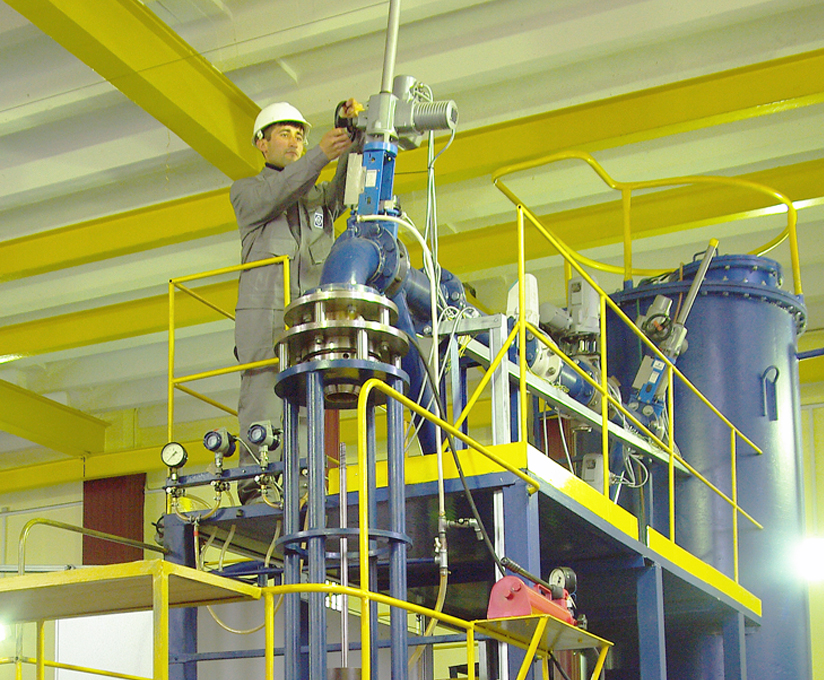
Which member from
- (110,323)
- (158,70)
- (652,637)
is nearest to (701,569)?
(652,637)

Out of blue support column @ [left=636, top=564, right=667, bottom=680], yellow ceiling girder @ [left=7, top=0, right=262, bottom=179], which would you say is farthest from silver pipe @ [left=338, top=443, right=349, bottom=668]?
yellow ceiling girder @ [left=7, top=0, right=262, bottom=179]

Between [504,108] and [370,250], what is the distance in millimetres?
6886

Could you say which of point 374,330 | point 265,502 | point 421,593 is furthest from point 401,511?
point 421,593

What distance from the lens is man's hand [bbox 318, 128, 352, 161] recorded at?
6859 millimetres

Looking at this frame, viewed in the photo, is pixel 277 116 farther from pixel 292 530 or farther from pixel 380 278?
pixel 292 530

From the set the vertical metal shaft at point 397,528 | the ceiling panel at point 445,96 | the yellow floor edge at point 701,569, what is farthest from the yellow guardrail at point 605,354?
the ceiling panel at point 445,96

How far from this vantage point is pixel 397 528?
5125mm

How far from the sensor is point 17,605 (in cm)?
415

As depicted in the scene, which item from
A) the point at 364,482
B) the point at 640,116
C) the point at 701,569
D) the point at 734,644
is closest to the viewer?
the point at 364,482

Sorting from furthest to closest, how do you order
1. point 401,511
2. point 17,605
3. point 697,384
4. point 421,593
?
point 697,384
point 421,593
point 401,511
point 17,605

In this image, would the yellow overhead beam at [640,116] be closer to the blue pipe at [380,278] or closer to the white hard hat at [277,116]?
the white hard hat at [277,116]

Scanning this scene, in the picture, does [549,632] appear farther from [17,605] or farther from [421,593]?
[421,593]

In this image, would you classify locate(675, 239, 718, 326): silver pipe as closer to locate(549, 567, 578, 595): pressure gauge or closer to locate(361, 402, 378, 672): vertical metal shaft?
locate(549, 567, 578, 595): pressure gauge

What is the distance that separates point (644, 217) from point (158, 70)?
240 inches
